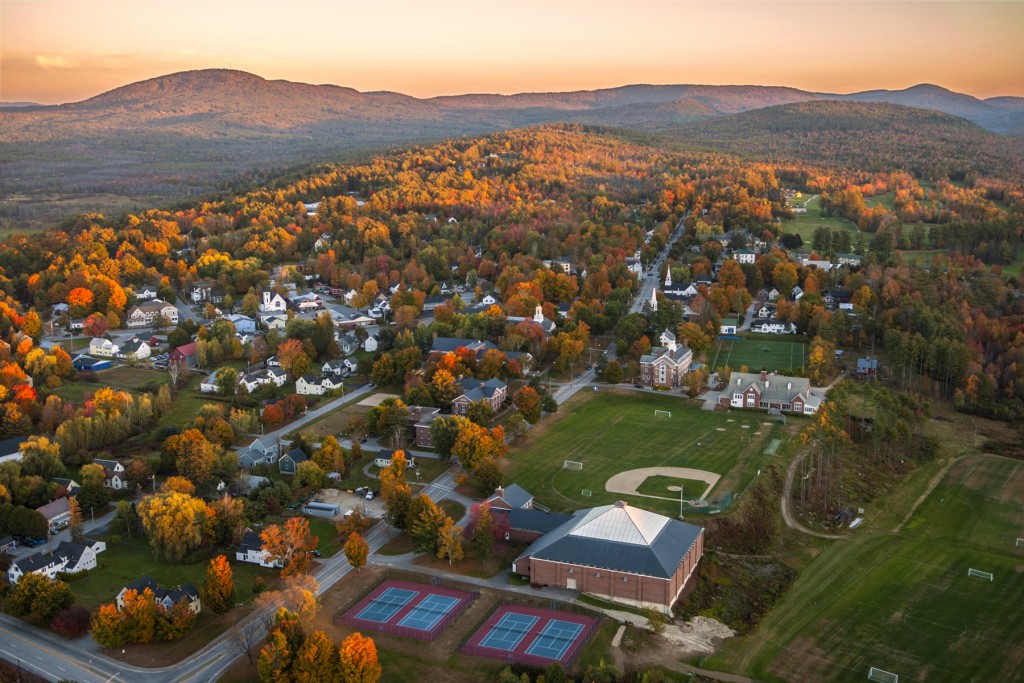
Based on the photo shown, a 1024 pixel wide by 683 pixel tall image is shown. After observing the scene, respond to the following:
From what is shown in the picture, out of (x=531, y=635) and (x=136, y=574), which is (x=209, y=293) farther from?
(x=531, y=635)

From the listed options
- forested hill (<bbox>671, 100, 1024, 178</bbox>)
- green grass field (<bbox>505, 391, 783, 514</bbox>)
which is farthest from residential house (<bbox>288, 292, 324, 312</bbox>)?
forested hill (<bbox>671, 100, 1024, 178</bbox>)

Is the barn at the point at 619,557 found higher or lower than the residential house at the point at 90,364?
higher

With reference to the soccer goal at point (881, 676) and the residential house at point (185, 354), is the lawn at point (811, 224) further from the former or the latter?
the soccer goal at point (881, 676)

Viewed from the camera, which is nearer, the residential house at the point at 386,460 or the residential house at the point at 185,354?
the residential house at the point at 386,460

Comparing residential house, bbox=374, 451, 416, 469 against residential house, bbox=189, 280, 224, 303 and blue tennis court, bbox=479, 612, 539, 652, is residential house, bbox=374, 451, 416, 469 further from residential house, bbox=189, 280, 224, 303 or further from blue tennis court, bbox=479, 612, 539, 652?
residential house, bbox=189, 280, 224, 303

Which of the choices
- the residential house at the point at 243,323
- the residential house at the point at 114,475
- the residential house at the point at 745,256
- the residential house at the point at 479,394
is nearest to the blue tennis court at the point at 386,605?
the residential house at the point at 114,475

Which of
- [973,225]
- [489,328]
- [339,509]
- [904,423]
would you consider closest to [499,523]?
[339,509]

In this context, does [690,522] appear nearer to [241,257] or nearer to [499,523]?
[499,523]
